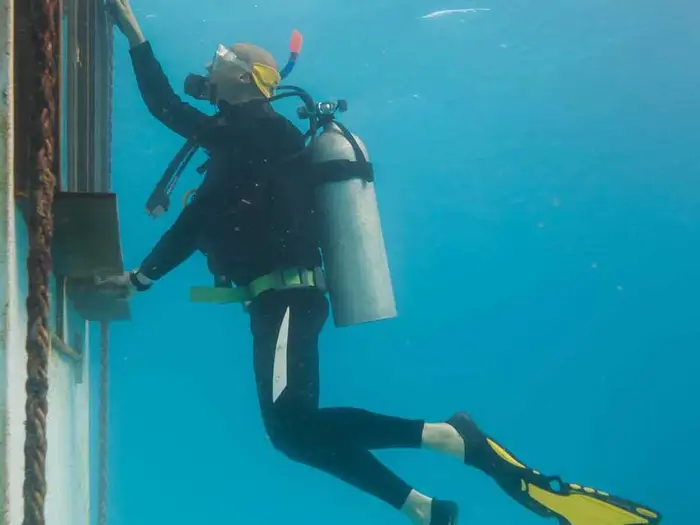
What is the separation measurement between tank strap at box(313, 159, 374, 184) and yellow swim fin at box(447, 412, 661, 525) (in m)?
1.78

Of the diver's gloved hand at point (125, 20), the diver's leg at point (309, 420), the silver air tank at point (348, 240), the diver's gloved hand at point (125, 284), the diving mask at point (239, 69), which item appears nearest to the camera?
the diver's gloved hand at point (125, 284)

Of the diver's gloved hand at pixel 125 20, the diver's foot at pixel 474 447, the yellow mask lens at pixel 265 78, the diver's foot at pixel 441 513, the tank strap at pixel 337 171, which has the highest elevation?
the diver's gloved hand at pixel 125 20

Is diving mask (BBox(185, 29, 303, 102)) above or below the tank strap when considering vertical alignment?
above

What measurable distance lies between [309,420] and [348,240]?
3.44 ft

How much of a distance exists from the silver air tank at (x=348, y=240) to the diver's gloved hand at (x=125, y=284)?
3.46 ft

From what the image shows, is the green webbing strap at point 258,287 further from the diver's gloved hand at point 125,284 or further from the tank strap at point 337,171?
the tank strap at point 337,171

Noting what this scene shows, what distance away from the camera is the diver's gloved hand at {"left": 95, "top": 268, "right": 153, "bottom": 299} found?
12.5ft

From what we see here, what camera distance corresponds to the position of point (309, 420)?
3.94 meters

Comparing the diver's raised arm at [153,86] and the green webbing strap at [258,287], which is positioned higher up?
the diver's raised arm at [153,86]

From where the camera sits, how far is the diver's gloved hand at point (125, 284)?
380 centimetres

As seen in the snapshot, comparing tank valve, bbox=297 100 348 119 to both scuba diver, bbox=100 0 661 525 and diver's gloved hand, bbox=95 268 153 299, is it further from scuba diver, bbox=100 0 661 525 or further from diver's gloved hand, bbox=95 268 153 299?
diver's gloved hand, bbox=95 268 153 299

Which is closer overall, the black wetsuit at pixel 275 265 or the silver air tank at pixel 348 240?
the black wetsuit at pixel 275 265

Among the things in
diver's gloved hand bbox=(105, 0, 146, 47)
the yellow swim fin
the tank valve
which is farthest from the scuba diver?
diver's gloved hand bbox=(105, 0, 146, 47)

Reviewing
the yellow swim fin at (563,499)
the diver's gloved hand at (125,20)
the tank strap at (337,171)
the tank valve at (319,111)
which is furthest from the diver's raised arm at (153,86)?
the yellow swim fin at (563,499)
